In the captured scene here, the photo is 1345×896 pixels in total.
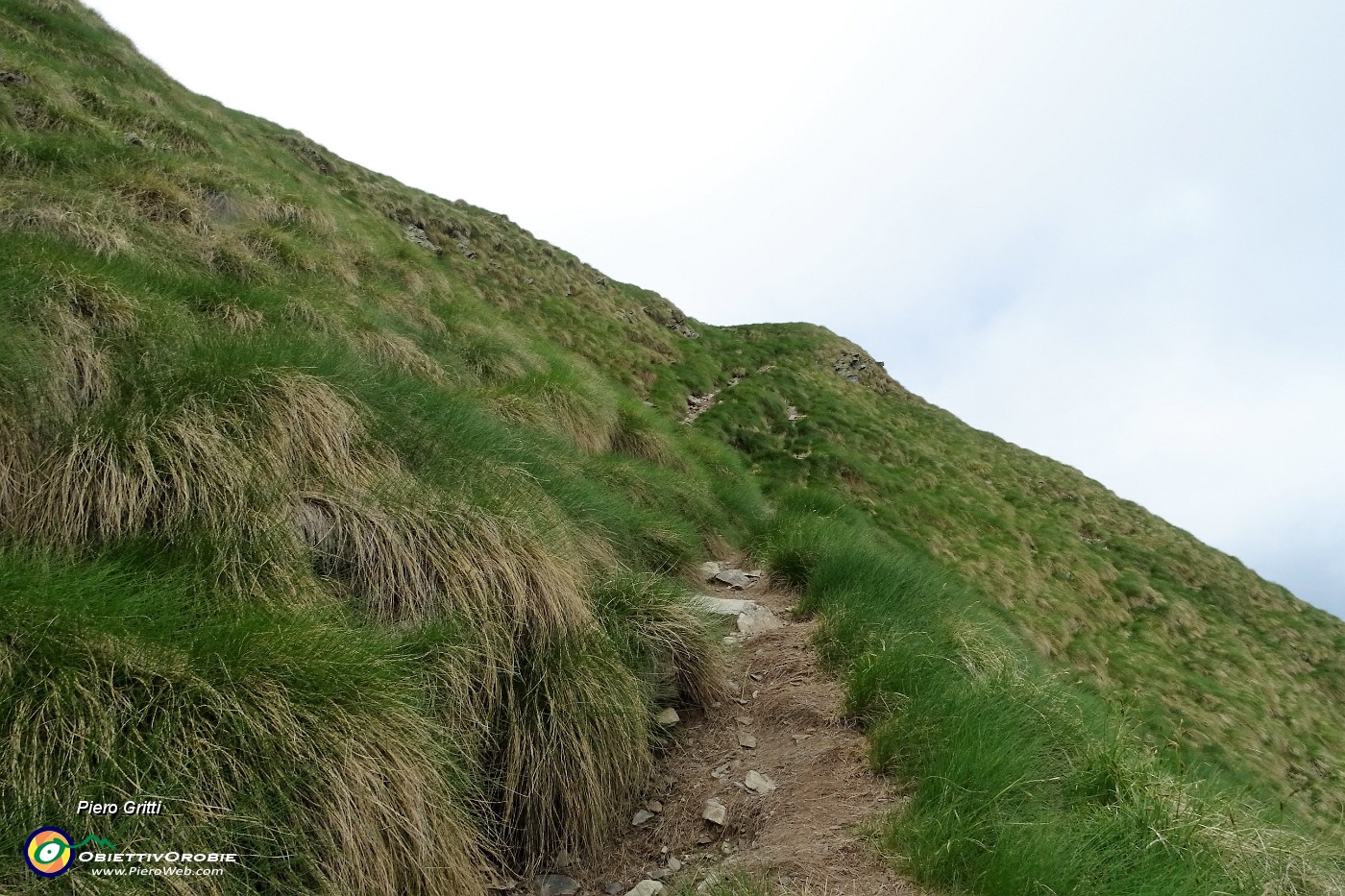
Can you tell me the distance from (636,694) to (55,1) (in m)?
20.5

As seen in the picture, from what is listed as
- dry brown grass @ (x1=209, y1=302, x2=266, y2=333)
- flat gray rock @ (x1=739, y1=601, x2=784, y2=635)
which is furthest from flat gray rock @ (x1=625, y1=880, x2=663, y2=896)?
dry brown grass @ (x1=209, y1=302, x2=266, y2=333)

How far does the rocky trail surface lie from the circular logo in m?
2.09

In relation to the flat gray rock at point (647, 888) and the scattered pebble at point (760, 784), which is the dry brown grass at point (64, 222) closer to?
the flat gray rock at point (647, 888)

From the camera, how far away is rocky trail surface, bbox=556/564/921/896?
305cm

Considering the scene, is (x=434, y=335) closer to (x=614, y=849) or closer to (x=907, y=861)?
(x=614, y=849)

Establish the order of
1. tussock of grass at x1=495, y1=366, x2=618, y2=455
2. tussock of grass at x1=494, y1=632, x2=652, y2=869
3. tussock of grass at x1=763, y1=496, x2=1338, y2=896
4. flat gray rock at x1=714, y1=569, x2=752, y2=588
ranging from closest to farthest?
tussock of grass at x1=763, y1=496, x2=1338, y2=896 < tussock of grass at x1=494, y1=632, x2=652, y2=869 < flat gray rock at x1=714, y1=569, x2=752, y2=588 < tussock of grass at x1=495, y1=366, x2=618, y2=455

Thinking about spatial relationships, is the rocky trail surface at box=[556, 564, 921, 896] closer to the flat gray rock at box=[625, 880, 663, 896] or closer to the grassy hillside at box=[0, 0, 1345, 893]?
the flat gray rock at box=[625, 880, 663, 896]

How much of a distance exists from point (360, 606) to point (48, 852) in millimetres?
1774

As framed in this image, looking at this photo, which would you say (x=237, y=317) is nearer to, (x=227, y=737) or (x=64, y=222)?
(x=64, y=222)

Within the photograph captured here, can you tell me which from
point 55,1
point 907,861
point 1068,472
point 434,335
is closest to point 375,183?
point 55,1

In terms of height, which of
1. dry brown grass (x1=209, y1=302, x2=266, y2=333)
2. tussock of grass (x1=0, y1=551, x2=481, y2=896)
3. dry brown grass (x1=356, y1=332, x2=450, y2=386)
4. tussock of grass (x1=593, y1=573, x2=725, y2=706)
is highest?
dry brown grass (x1=356, y1=332, x2=450, y2=386)

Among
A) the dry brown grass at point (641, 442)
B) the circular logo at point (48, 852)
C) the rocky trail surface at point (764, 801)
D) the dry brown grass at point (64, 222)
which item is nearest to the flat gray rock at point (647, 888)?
the rocky trail surface at point (764, 801)

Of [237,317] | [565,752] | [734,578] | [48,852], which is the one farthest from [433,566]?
[734,578]

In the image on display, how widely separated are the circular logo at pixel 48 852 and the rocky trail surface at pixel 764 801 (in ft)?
6.86
